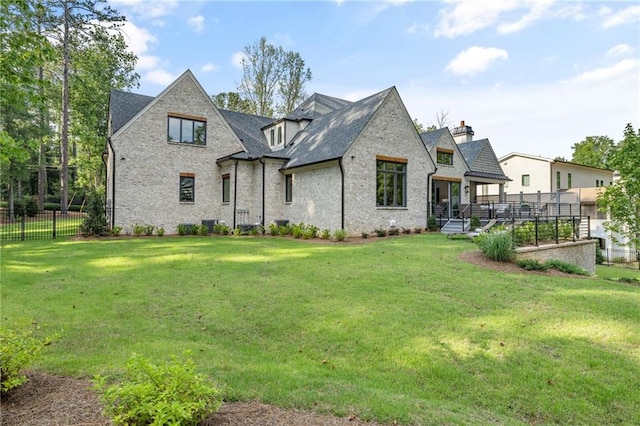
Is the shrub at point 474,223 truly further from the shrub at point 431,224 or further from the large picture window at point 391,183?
the large picture window at point 391,183

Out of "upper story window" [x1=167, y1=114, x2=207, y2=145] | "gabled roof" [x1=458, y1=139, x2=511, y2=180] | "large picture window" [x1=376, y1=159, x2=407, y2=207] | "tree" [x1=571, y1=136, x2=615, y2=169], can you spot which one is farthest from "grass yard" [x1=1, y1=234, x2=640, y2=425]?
"tree" [x1=571, y1=136, x2=615, y2=169]

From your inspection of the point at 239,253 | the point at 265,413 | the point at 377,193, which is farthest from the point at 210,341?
the point at 377,193

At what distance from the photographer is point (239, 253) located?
453 inches

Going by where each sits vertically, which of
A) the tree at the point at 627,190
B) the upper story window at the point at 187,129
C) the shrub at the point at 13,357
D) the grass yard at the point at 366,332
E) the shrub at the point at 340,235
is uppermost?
the upper story window at the point at 187,129

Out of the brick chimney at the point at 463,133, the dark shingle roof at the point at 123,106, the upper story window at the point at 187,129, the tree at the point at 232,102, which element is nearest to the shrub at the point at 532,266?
the upper story window at the point at 187,129

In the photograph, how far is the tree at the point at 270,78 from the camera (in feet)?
118


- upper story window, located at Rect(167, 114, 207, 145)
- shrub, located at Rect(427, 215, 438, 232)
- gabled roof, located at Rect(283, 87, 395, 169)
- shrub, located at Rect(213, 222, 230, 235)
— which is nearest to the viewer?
gabled roof, located at Rect(283, 87, 395, 169)

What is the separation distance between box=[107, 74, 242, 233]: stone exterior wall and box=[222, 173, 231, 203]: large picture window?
262mm

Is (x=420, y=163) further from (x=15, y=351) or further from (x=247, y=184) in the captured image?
(x=15, y=351)

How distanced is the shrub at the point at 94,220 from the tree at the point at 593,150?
64.4m

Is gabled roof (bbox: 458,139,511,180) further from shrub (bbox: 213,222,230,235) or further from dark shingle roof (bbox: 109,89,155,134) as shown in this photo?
dark shingle roof (bbox: 109,89,155,134)

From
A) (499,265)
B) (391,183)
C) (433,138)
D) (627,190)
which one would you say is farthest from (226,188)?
(627,190)

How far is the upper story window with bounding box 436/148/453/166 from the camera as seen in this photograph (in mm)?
22047

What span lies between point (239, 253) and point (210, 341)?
672 cm
